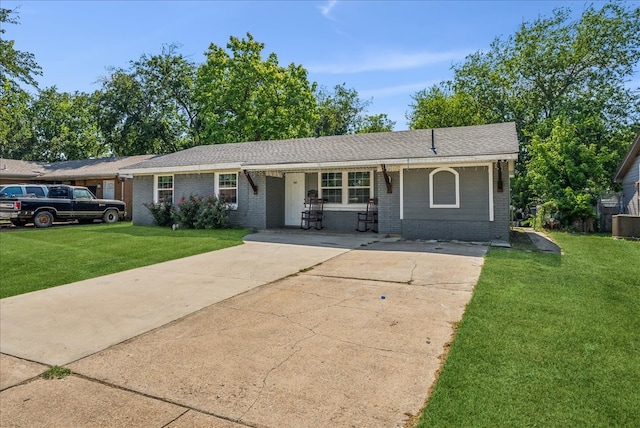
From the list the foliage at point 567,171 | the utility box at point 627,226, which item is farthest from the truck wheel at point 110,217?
the utility box at point 627,226

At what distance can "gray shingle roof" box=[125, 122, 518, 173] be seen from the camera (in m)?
10.9

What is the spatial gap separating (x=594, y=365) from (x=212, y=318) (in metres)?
3.90

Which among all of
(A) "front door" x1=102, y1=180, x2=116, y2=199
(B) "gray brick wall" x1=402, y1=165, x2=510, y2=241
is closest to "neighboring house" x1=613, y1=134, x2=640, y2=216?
(B) "gray brick wall" x1=402, y1=165, x2=510, y2=241

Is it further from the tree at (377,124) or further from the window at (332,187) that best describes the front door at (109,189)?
the tree at (377,124)

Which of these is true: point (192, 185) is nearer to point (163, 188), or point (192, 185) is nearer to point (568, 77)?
point (163, 188)

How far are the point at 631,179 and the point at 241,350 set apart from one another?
17799 mm

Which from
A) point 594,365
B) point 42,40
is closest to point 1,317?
point 594,365

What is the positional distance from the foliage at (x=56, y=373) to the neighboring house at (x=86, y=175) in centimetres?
2037

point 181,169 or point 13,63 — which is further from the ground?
point 13,63

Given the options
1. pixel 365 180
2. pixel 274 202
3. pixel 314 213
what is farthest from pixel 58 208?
pixel 365 180

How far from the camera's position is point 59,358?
371 cm

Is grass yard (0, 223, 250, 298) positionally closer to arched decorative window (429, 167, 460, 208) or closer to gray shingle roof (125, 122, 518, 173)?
gray shingle roof (125, 122, 518, 173)

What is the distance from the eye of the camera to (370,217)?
42.5 ft

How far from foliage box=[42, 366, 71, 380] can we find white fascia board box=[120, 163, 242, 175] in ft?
34.9
